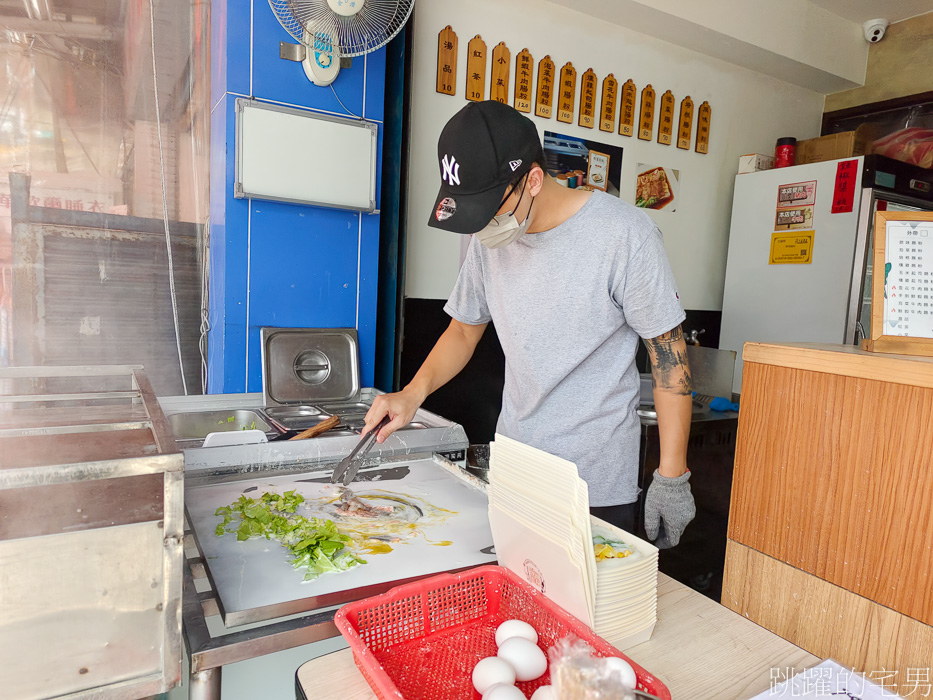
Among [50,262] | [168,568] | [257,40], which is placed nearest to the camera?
[168,568]

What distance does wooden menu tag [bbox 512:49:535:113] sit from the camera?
3.15 m

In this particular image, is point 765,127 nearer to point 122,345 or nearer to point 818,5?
point 818,5

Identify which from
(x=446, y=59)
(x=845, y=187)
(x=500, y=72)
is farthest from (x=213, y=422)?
(x=845, y=187)

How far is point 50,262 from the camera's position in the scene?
2.07 meters

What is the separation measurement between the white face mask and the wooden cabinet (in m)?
0.62

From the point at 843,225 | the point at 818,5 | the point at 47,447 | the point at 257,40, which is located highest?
the point at 818,5

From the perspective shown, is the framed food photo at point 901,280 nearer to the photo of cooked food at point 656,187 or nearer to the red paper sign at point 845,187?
the photo of cooked food at point 656,187

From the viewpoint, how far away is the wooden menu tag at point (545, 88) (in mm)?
3234

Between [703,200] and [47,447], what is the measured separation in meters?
4.03

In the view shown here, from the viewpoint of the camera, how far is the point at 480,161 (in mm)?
1378

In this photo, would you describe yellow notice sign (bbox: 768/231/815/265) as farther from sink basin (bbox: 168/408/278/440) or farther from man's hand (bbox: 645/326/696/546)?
sink basin (bbox: 168/408/278/440)

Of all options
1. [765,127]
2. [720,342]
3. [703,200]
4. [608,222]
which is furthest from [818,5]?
[608,222]

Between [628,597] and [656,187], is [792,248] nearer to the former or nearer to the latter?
[656,187]

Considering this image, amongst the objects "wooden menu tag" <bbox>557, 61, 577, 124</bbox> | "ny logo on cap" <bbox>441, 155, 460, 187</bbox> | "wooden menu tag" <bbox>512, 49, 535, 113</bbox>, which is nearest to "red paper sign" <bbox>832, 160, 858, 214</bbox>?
"wooden menu tag" <bbox>557, 61, 577, 124</bbox>
